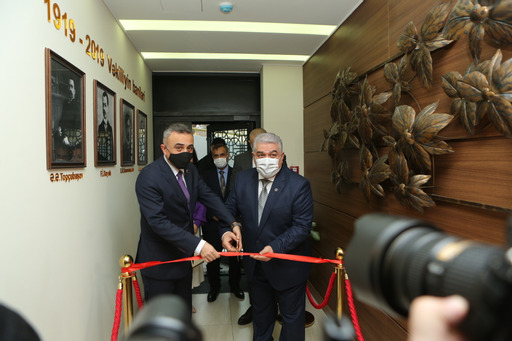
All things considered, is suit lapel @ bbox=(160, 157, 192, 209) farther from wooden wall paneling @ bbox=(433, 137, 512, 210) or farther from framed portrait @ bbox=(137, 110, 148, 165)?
framed portrait @ bbox=(137, 110, 148, 165)

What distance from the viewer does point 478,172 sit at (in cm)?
154

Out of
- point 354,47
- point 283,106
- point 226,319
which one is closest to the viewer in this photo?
point 354,47

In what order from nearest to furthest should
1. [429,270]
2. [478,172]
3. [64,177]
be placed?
[429,270]
[478,172]
[64,177]

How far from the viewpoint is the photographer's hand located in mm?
440

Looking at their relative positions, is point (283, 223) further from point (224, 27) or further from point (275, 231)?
point (224, 27)

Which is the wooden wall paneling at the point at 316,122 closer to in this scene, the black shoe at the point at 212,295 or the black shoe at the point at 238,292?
the black shoe at the point at 238,292

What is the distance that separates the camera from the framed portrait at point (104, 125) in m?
2.40

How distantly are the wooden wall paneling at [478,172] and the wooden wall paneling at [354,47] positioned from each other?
98cm

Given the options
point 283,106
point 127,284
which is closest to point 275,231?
point 127,284

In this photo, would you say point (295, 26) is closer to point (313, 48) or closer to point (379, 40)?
point (313, 48)

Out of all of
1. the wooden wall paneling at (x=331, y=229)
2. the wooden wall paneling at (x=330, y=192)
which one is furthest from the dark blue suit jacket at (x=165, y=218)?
the wooden wall paneling at (x=331, y=229)

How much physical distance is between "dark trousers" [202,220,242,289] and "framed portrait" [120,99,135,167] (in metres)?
1.15

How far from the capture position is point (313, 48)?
402 centimetres

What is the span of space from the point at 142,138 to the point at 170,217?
215cm
